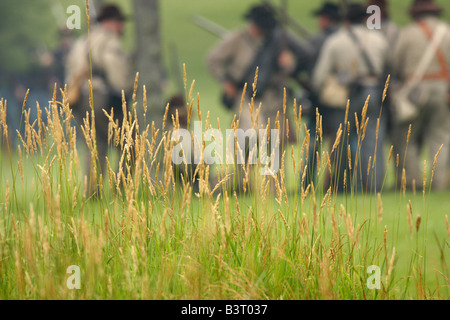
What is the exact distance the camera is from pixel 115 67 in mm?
6953

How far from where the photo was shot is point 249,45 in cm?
746

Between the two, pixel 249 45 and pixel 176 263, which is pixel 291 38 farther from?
pixel 176 263

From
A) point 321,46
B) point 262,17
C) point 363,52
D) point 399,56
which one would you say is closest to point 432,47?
point 399,56

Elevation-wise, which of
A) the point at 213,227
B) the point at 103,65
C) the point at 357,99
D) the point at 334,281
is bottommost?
the point at 334,281

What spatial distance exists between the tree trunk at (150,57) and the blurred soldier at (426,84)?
8.87 feet

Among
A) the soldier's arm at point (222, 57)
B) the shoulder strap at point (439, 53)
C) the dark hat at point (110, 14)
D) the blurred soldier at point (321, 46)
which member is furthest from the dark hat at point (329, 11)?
the dark hat at point (110, 14)

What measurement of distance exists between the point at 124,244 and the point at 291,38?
5.87 metres

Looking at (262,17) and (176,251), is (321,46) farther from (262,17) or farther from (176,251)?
(176,251)

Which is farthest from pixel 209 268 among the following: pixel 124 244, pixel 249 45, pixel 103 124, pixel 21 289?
pixel 249 45

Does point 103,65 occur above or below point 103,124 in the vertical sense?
above

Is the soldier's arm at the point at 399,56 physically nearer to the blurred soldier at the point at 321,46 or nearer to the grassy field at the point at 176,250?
the blurred soldier at the point at 321,46

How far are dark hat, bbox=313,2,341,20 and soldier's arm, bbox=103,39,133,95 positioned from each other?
2.72 metres

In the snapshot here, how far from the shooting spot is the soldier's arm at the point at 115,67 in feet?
22.8

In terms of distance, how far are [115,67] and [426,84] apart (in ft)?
11.5
